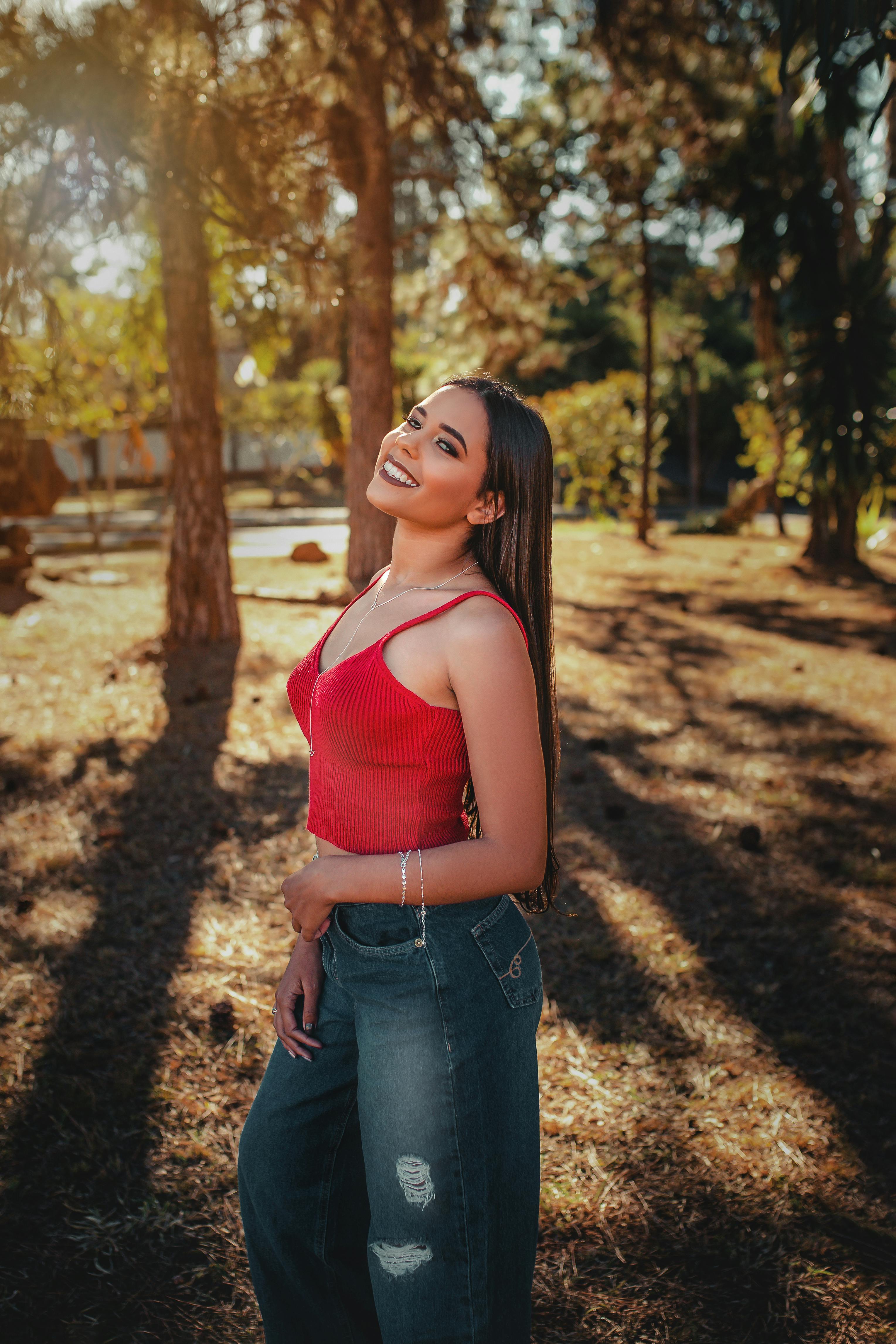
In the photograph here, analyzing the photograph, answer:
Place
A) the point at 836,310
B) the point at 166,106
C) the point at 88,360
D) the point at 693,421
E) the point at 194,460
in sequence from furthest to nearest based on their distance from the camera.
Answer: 1. the point at 693,421
2. the point at 88,360
3. the point at 836,310
4. the point at 194,460
5. the point at 166,106

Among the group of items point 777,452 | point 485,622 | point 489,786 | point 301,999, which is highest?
point 777,452

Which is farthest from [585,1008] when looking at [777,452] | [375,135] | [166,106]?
[777,452]

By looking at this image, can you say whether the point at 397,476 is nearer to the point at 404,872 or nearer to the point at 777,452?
the point at 404,872

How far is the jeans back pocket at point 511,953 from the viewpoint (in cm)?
147

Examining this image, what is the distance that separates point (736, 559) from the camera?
52.1ft

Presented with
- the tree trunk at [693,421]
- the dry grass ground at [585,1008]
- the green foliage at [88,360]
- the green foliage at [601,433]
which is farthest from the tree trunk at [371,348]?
the tree trunk at [693,421]

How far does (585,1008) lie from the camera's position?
3268 mm

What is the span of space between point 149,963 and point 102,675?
446 cm

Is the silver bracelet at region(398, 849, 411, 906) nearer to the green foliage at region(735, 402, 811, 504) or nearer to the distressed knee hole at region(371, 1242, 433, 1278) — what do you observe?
the distressed knee hole at region(371, 1242, 433, 1278)

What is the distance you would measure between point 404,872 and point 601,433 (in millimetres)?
19201

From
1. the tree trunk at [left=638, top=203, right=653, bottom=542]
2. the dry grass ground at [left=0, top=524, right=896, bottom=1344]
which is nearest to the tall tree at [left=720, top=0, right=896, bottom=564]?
the tree trunk at [left=638, top=203, right=653, bottom=542]

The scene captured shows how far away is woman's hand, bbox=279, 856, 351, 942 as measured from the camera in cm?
146

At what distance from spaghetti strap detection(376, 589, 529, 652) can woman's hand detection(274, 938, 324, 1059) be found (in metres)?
0.58

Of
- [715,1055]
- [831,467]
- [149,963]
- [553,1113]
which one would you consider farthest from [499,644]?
[831,467]
